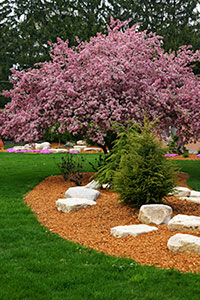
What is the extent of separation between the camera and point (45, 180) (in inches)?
448

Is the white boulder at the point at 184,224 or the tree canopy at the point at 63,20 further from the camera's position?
the tree canopy at the point at 63,20

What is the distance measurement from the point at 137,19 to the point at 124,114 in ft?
69.6

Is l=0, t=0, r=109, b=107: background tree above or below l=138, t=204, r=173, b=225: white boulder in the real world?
above

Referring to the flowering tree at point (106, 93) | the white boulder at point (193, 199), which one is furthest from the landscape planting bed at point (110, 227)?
the flowering tree at point (106, 93)

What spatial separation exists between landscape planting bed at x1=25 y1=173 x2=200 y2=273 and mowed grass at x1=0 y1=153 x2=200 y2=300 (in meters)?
0.25

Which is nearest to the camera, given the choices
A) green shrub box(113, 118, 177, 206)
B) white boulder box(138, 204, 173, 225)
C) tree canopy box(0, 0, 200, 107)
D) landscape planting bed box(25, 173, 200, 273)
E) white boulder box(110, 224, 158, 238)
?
landscape planting bed box(25, 173, 200, 273)

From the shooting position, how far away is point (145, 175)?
6.95 m

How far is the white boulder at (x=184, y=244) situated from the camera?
15.9ft

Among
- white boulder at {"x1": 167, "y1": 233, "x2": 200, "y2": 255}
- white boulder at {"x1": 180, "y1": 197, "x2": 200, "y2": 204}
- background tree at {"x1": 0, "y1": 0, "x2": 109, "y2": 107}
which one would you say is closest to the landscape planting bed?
white boulder at {"x1": 167, "y1": 233, "x2": 200, "y2": 255}

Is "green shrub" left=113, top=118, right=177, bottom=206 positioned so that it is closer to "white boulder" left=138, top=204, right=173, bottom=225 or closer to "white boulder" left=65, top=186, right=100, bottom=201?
"white boulder" left=138, top=204, right=173, bottom=225

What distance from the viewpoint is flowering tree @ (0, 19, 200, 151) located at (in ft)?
32.9

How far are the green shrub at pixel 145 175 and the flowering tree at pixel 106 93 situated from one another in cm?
272

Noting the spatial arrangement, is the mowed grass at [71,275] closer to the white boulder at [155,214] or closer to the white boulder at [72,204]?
the white boulder at [72,204]

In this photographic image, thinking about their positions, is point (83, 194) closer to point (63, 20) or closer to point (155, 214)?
point (155, 214)
